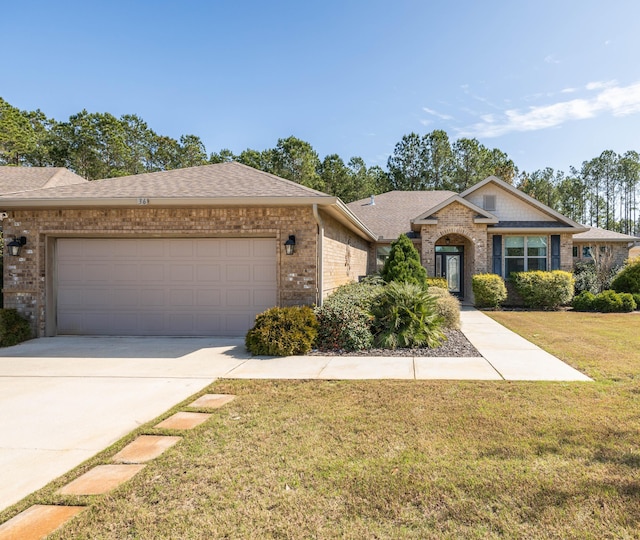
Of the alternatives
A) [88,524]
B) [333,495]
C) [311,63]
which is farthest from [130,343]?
[311,63]

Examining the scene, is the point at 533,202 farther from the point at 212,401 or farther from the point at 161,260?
the point at 212,401

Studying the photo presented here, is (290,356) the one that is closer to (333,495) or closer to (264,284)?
(264,284)

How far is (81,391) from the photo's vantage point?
5109mm

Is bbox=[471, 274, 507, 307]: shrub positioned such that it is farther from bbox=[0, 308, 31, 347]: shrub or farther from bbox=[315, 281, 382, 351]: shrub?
bbox=[0, 308, 31, 347]: shrub

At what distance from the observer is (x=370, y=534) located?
2346 mm

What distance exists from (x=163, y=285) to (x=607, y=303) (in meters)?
15.3

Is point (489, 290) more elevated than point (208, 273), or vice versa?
point (208, 273)

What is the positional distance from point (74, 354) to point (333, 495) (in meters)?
6.61

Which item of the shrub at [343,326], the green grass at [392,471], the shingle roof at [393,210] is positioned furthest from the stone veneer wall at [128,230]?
the shingle roof at [393,210]

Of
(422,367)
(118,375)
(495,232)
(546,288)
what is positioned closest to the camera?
(118,375)

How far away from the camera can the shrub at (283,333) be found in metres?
7.26

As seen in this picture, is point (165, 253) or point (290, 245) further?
point (165, 253)

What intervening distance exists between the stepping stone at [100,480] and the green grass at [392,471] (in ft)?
0.37

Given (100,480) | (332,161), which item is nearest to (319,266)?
(100,480)
